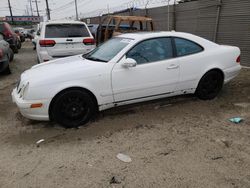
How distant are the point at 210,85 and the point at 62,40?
4.53 m

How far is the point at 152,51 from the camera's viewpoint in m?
4.79

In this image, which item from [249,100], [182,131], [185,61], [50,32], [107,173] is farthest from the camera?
Result: [50,32]

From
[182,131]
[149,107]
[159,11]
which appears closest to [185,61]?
[149,107]

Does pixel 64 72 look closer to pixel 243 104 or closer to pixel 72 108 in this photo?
pixel 72 108

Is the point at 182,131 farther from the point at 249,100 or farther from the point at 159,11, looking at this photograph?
the point at 159,11

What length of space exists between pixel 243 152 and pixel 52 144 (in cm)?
268

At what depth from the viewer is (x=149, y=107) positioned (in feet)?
17.0

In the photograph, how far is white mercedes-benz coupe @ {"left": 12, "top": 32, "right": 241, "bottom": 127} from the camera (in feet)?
13.5

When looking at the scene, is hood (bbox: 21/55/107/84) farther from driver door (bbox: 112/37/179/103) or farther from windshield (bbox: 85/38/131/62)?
driver door (bbox: 112/37/179/103)

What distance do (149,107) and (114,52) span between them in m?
1.33

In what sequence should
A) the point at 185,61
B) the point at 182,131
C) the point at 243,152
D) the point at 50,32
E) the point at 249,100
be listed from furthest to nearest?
1. the point at 50,32
2. the point at 249,100
3. the point at 185,61
4. the point at 182,131
5. the point at 243,152

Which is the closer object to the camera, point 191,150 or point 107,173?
point 107,173

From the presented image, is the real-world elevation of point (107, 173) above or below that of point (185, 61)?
below

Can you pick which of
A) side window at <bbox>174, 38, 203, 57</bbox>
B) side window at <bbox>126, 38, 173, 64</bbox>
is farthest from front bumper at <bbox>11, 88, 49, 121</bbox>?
side window at <bbox>174, 38, 203, 57</bbox>
